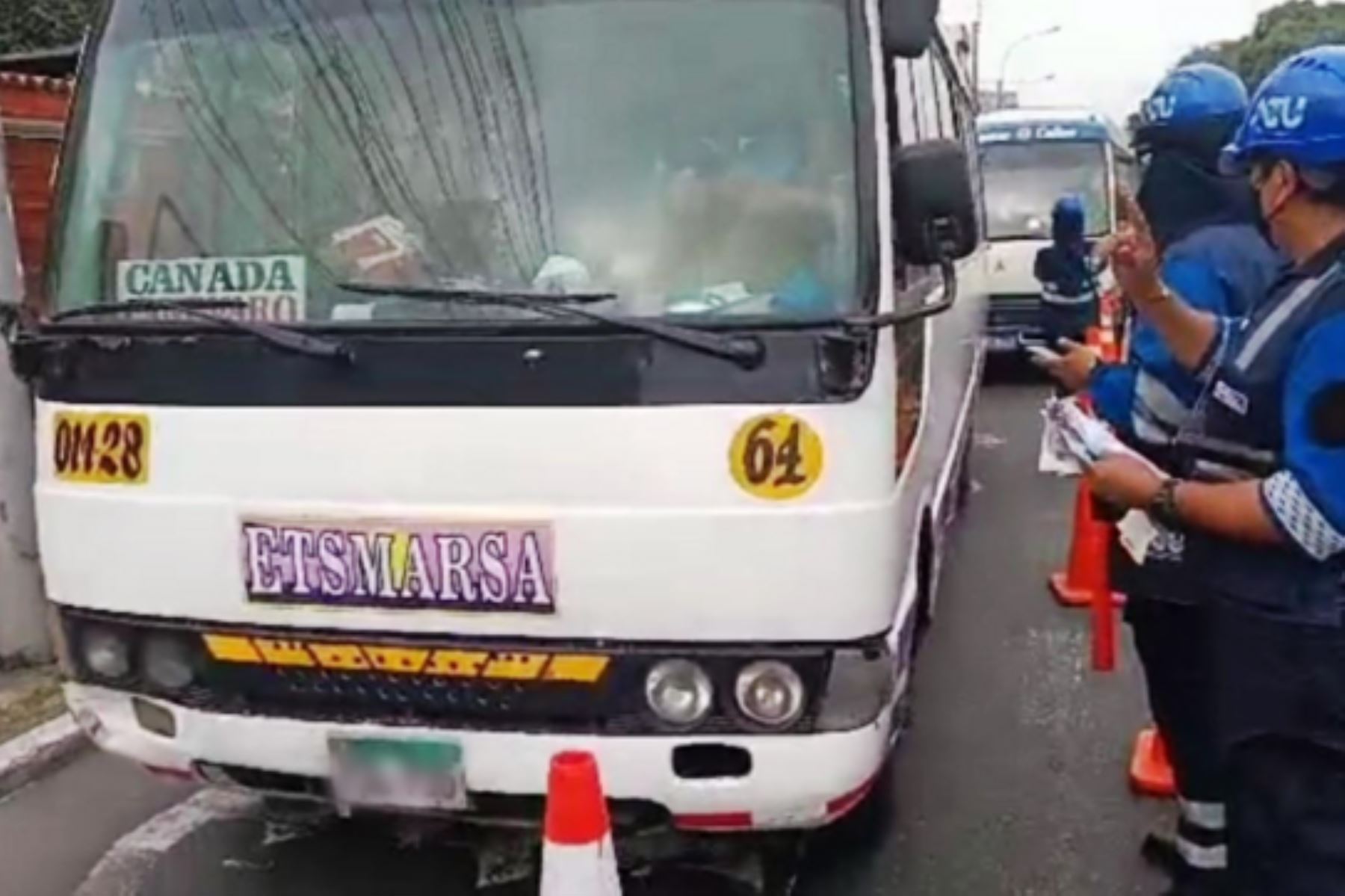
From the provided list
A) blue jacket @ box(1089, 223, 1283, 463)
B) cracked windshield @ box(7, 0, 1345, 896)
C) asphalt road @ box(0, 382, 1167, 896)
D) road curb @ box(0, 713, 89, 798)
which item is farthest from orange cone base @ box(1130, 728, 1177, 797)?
road curb @ box(0, 713, 89, 798)

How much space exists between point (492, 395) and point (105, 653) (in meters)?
1.23

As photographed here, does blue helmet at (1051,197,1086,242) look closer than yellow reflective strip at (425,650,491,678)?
No

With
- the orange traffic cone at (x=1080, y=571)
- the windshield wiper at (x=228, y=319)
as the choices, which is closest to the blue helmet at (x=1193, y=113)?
the windshield wiper at (x=228, y=319)

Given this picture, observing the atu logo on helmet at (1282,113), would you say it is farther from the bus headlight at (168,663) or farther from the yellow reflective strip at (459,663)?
the bus headlight at (168,663)

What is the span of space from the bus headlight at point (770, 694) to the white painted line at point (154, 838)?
1855mm

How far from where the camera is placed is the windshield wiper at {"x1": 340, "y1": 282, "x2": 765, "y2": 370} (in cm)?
380

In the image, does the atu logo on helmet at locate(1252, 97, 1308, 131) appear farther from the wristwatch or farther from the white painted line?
the white painted line

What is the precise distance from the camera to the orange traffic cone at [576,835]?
3.46 metres

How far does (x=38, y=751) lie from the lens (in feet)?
19.6

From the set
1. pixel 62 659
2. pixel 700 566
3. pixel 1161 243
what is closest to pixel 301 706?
pixel 62 659

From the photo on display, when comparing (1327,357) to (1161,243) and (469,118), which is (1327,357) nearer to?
(1161,243)

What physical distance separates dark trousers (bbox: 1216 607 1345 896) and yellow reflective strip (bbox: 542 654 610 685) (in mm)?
1300

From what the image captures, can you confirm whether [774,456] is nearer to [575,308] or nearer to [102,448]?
[575,308]

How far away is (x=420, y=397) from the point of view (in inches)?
155
